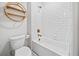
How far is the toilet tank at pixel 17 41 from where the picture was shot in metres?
1.44

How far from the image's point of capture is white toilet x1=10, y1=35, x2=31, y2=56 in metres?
1.44

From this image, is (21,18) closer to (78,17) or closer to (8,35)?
(8,35)

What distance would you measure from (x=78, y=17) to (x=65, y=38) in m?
0.31

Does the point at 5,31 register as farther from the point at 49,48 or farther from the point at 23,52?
the point at 49,48

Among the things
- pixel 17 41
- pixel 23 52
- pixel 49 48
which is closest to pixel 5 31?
pixel 17 41

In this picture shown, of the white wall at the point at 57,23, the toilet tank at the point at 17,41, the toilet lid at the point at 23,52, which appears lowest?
the toilet lid at the point at 23,52

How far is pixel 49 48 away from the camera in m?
1.44

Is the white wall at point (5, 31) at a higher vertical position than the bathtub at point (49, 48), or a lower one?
higher

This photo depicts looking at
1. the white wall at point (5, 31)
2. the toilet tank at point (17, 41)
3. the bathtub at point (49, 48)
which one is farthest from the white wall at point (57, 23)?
the white wall at point (5, 31)

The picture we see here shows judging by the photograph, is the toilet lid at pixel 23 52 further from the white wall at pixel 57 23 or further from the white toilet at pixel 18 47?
the white wall at pixel 57 23

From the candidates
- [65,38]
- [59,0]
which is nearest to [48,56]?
[65,38]

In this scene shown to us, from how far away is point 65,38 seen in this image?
1361 millimetres

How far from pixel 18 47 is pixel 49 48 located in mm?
430

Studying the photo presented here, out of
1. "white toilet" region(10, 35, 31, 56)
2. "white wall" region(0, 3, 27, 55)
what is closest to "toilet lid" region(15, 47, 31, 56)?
"white toilet" region(10, 35, 31, 56)
